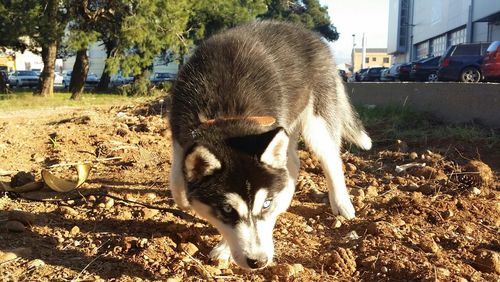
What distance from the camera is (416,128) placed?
26.6ft

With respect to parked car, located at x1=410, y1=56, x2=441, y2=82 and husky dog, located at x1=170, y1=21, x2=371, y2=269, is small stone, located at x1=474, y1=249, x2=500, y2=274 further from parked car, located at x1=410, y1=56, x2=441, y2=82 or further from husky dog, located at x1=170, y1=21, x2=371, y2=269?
parked car, located at x1=410, y1=56, x2=441, y2=82

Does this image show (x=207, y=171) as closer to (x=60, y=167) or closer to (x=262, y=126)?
(x=262, y=126)

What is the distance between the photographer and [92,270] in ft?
10.1

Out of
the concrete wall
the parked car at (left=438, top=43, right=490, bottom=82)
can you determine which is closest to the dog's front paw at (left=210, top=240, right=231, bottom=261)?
the concrete wall

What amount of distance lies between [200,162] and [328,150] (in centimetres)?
198

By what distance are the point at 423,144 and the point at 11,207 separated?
17.7 feet

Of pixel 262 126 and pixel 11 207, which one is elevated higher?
pixel 262 126

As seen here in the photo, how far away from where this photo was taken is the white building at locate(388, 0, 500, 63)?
4212 centimetres

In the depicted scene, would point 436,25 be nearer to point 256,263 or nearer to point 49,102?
point 49,102

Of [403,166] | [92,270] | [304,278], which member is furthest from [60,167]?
[403,166]

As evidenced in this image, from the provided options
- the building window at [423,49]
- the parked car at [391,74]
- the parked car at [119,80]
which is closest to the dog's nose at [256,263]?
the parked car at [119,80]

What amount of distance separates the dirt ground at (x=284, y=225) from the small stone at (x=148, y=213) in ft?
0.04

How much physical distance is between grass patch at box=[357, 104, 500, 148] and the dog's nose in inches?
194

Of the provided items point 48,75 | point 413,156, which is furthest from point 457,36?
point 413,156
